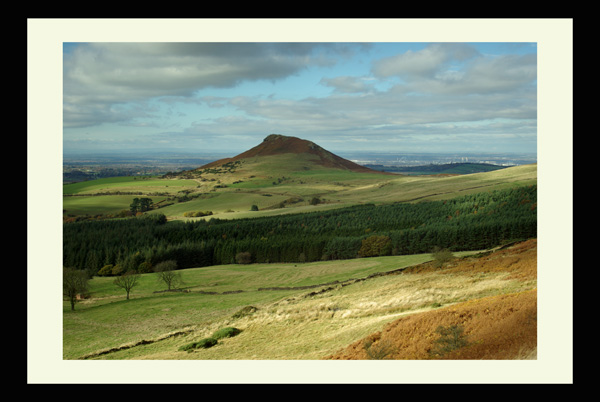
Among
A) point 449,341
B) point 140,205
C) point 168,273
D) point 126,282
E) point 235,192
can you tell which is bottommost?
point 126,282

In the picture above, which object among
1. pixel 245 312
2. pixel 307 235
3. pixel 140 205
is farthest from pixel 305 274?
pixel 140 205

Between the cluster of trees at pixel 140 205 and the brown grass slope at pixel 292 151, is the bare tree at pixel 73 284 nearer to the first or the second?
the cluster of trees at pixel 140 205

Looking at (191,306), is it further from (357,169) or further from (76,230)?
(357,169)

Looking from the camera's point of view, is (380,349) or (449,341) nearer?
(449,341)

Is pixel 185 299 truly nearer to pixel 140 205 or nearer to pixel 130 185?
pixel 140 205

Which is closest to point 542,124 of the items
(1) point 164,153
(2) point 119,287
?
(1) point 164,153

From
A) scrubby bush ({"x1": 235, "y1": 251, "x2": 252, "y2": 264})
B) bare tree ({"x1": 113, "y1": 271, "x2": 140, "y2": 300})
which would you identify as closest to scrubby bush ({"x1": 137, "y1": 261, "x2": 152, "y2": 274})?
bare tree ({"x1": 113, "y1": 271, "x2": 140, "y2": 300})

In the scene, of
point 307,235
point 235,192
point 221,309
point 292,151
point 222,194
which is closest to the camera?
point 221,309
